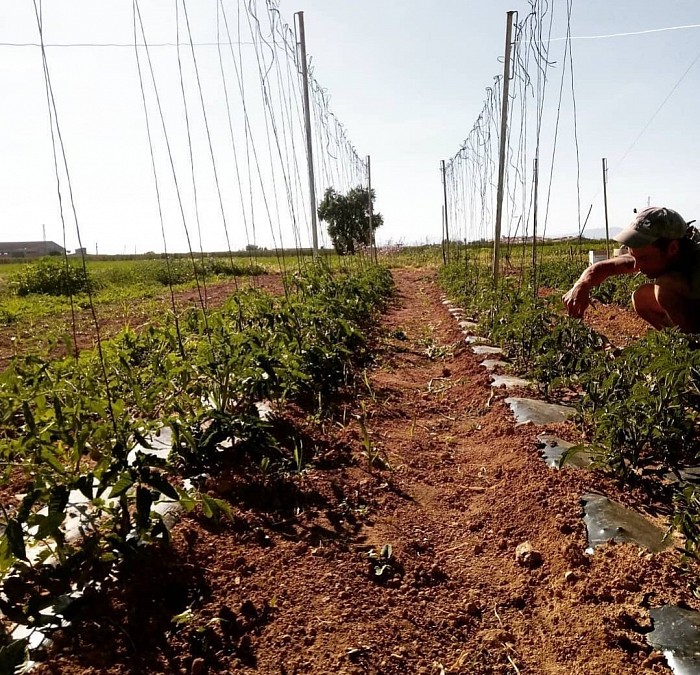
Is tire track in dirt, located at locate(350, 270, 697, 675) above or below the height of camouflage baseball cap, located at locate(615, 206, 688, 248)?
below

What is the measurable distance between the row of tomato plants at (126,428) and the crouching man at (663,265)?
1563mm

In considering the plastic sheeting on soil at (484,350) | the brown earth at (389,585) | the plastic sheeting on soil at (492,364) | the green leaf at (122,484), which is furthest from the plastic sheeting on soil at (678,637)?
the plastic sheeting on soil at (484,350)

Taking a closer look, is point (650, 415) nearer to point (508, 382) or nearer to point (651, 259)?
point (651, 259)

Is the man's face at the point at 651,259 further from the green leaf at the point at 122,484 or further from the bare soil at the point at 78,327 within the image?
the bare soil at the point at 78,327

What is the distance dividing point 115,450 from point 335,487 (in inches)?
41.3

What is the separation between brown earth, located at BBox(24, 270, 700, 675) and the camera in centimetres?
143

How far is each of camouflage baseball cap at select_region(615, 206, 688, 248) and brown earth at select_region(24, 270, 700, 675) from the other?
47.0 inches

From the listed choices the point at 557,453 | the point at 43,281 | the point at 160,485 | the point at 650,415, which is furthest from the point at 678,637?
the point at 43,281

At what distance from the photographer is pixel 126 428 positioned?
1836 millimetres

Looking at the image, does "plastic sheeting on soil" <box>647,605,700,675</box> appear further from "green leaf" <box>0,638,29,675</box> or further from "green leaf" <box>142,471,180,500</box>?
"green leaf" <box>0,638,29,675</box>

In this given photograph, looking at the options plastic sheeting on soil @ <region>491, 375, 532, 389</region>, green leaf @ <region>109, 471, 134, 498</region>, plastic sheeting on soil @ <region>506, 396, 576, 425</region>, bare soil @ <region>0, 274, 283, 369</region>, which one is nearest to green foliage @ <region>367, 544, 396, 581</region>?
green leaf @ <region>109, 471, 134, 498</region>

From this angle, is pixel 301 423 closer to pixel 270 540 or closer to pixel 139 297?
pixel 270 540

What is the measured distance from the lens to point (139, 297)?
11688 mm

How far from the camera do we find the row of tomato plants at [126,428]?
1.50 metres
